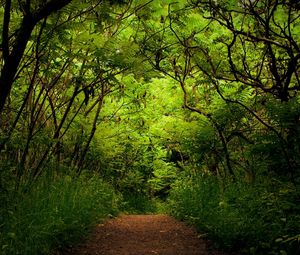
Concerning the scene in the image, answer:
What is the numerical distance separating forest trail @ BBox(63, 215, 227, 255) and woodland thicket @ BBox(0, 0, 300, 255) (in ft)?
0.94

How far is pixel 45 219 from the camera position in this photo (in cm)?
501

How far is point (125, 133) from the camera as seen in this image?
43.2ft

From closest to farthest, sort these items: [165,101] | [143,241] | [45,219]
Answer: [45,219]
[143,241]
[165,101]

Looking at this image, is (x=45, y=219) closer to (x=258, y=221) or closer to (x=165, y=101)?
(x=258, y=221)

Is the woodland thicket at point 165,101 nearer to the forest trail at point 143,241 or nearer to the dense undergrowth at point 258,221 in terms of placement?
the dense undergrowth at point 258,221

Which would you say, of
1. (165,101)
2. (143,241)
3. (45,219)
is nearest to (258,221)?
(143,241)

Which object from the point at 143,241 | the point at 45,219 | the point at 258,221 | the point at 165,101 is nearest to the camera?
the point at 45,219

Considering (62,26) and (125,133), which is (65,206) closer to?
(62,26)

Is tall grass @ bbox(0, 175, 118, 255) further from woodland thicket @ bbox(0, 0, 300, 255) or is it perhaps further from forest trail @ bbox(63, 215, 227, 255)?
forest trail @ bbox(63, 215, 227, 255)

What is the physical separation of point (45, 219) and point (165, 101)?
23.4 feet

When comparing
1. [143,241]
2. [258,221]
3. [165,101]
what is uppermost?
[165,101]

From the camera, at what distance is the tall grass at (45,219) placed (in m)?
4.29

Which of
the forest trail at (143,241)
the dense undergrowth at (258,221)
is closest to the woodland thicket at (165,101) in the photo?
the dense undergrowth at (258,221)

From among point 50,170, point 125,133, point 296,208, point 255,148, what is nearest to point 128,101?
point 125,133
